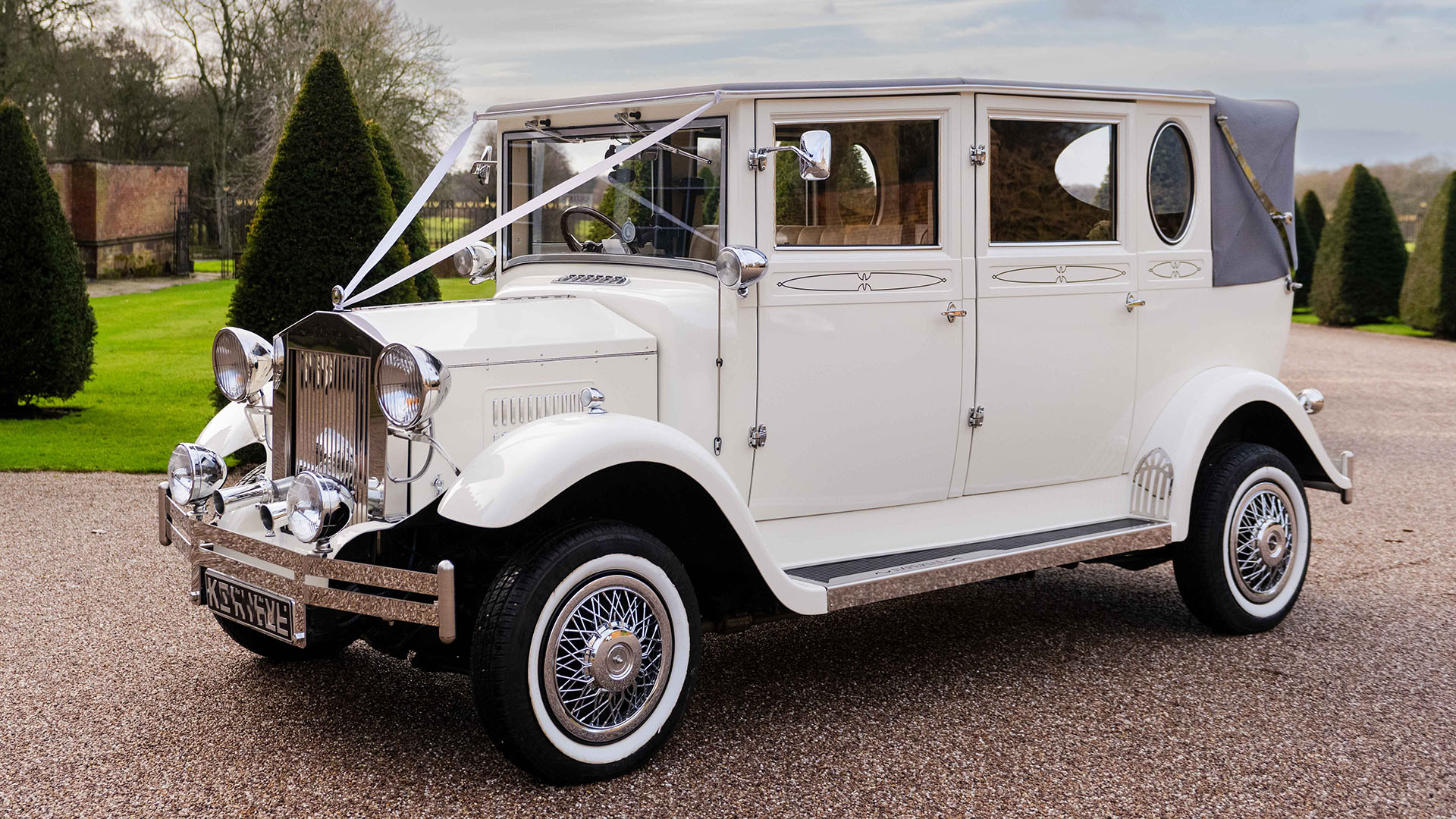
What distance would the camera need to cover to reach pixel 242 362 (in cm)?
417

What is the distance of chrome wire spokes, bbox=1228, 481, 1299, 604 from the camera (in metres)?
5.30

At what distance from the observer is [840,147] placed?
14.7 ft

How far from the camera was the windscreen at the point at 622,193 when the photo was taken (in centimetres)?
447

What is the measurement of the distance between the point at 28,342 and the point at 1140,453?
969cm

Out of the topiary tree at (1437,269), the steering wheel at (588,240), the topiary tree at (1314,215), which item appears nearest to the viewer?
the steering wheel at (588,240)

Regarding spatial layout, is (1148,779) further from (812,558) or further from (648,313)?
(648,313)

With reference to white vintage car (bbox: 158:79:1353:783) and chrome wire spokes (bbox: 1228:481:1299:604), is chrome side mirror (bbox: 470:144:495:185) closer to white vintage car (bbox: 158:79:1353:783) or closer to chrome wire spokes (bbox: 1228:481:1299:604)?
white vintage car (bbox: 158:79:1353:783)

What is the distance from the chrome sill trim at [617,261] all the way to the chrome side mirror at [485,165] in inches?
14.9

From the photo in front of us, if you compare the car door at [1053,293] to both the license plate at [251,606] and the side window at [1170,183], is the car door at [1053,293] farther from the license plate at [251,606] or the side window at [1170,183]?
the license plate at [251,606]

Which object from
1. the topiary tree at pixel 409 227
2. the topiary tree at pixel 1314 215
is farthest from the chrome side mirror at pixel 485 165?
the topiary tree at pixel 1314 215

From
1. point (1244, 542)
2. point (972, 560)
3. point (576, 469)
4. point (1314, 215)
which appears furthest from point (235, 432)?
point (1314, 215)

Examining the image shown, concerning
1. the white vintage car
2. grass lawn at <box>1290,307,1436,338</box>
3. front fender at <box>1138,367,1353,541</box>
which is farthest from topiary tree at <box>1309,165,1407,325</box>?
front fender at <box>1138,367,1353,541</box>

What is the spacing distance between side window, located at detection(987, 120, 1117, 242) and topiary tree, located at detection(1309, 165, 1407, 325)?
64.4 feet

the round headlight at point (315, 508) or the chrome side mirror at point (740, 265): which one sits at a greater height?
the chrome side mirror at point (740, 265)
